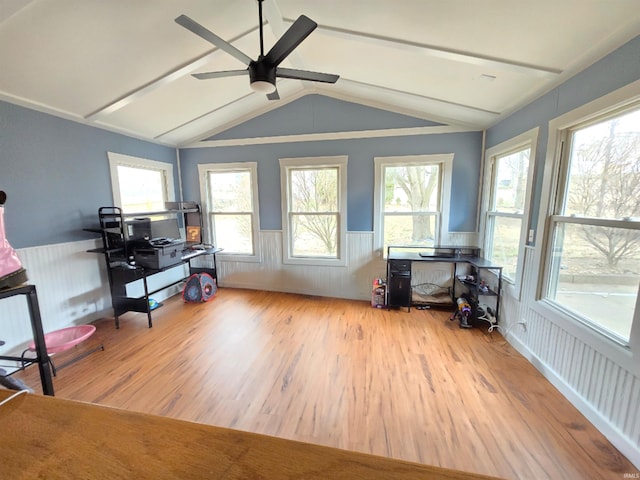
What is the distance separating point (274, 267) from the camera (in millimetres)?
4391

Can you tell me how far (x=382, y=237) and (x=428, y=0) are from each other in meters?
2.72

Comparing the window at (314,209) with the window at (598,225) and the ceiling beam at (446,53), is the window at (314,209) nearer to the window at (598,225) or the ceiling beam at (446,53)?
the ceiling beam at (446,53)

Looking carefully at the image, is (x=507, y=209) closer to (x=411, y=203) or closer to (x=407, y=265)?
(x=411, y=203)

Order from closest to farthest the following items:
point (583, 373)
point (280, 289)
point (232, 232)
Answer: point (583, 373)
point (280, 289)
point (232, 232)

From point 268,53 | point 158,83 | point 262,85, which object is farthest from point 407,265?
point 158,83

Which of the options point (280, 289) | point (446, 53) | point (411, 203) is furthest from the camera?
point (280, 289)

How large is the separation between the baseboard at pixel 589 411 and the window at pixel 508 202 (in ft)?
2.24

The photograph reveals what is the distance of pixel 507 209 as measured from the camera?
121 inches

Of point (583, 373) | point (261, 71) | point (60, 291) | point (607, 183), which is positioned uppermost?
point (261, 71)

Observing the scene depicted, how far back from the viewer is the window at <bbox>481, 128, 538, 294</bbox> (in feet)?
8.62

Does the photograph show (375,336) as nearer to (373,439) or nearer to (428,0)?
(373,439)

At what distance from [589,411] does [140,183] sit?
531 centimetres

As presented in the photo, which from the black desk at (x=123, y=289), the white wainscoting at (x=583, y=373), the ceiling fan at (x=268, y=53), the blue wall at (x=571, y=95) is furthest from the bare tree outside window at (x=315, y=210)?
the white wainscoting at (x=583, y=373)

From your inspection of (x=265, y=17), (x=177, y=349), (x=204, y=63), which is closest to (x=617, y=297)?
(x=265, y=17)
